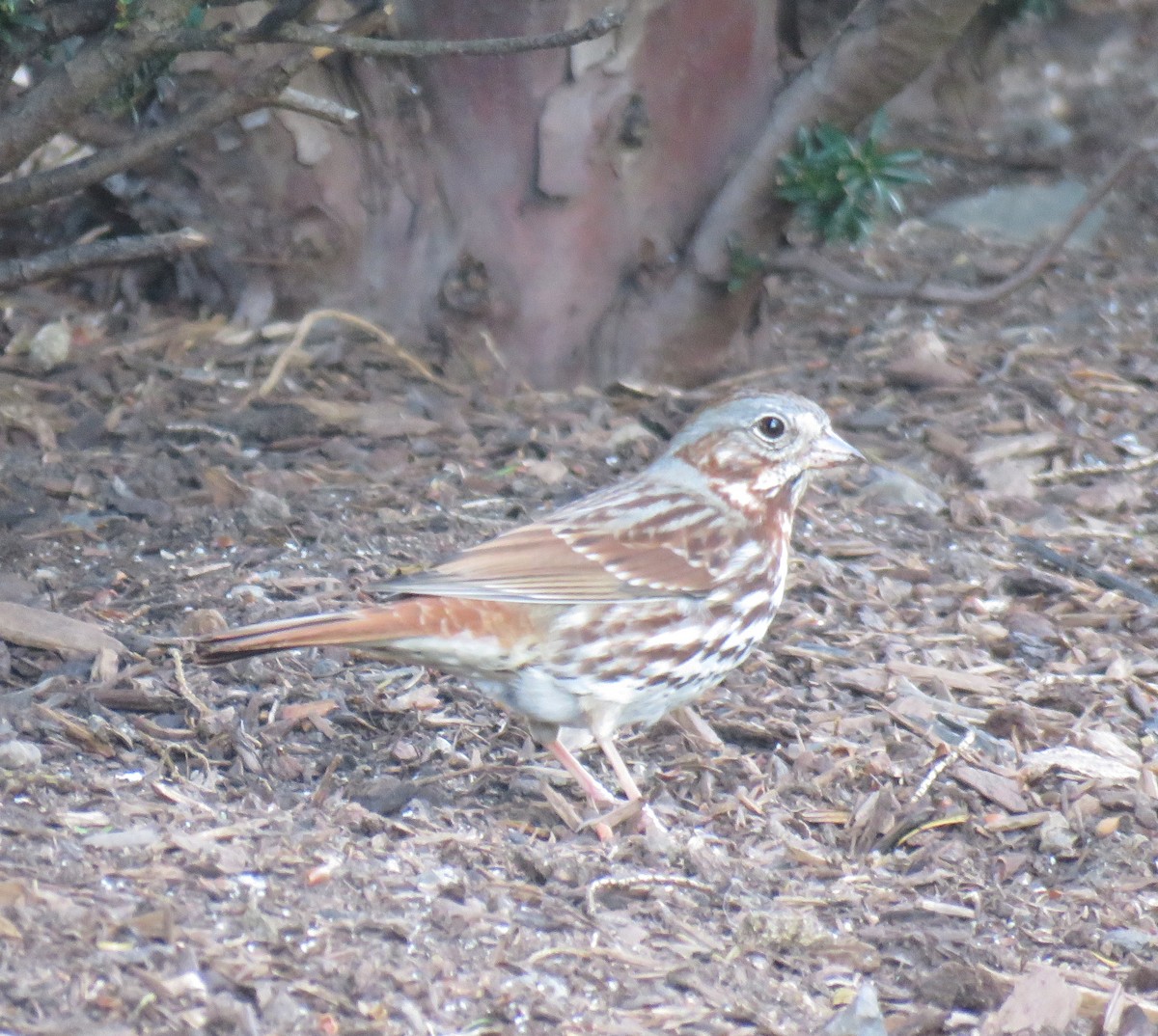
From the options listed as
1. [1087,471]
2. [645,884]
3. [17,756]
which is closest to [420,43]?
[17,756]

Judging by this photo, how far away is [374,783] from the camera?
3.93 meters

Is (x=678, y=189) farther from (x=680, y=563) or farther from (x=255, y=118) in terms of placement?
(x=680, y=563)

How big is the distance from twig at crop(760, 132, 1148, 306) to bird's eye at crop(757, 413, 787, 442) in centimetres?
197

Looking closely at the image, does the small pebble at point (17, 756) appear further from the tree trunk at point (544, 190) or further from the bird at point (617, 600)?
the tree trunk at point (544, 190)

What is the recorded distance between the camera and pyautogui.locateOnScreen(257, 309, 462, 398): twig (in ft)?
20.9

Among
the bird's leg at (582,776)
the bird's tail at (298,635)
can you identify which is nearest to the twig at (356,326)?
the bird's leg at (582,776)

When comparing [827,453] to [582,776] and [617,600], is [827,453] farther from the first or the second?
[582,776]

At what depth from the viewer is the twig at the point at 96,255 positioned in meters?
4.47

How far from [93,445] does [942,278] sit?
410cm

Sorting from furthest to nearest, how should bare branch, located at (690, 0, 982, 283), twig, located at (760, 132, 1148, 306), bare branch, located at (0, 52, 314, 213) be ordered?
twig, located at (760, 132, 1148, 306) → bare branch, located at (690, 0, 982, 283) → bare branch, located at (0, 52, 314, 213)

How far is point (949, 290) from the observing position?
263 inches

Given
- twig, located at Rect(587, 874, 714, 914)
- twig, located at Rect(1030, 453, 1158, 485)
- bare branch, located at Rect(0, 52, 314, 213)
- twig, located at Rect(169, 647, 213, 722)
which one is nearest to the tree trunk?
twig, located at Rect(1030, 453, 1158, 485)

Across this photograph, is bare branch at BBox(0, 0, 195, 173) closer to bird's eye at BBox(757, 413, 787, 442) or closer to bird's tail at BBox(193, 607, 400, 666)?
bird's tail at BBox(193, 607, 400, 666)

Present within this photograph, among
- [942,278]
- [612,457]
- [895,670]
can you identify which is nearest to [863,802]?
[895,670]
